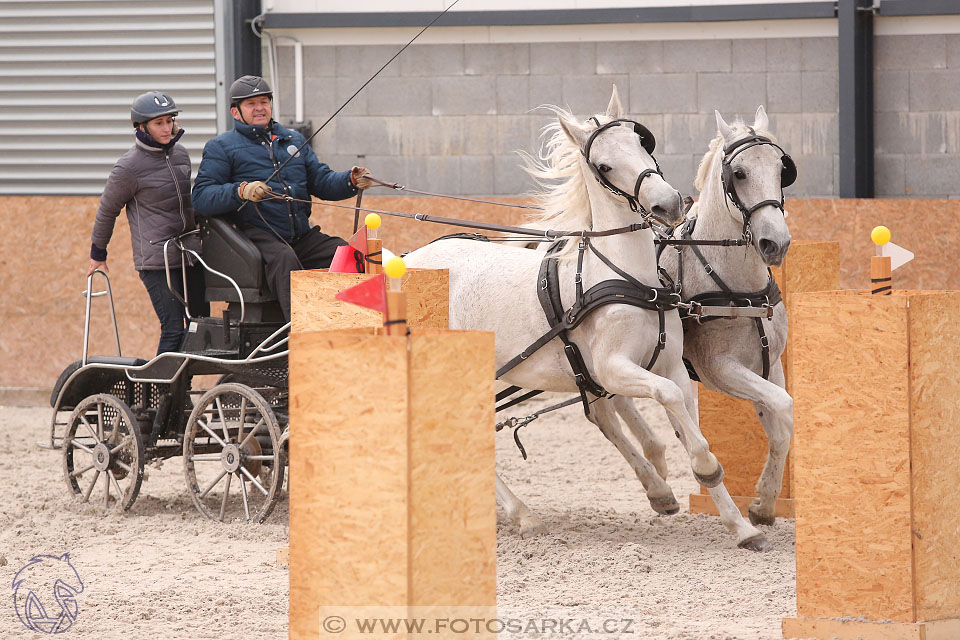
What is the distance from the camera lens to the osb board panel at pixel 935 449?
3.81 meters

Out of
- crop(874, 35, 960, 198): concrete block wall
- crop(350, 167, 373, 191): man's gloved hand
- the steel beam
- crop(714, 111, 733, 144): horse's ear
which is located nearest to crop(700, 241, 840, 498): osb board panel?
crop(714, 111, 733, 144): horse's ear

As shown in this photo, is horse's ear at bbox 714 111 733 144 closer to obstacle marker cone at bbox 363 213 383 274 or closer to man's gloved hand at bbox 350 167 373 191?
obstacle marker cone at bbox 363 213 383 274

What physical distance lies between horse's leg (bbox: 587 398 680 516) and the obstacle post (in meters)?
2.07

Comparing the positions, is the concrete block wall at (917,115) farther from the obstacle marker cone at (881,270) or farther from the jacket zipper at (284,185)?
the obstacle marker cone at (881,270)

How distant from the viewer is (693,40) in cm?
990

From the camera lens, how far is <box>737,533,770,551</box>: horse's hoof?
5398mm

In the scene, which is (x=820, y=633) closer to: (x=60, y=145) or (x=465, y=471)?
(x=465, y=471)

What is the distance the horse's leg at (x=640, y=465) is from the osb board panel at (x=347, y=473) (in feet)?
10.4

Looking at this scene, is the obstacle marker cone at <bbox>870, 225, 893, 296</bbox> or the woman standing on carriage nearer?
the obstacle marker cone at <bbox>870, 225, 893, 296</bbox>

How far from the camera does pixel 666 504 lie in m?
6.07

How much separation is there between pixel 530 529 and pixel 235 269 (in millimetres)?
2078

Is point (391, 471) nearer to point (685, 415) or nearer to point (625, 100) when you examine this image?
point (685, 415)

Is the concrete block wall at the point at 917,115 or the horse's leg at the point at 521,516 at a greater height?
the concrete block wall at the point at 917,115

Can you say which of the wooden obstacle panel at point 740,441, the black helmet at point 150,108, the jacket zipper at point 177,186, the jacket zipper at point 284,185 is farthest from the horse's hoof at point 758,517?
the black helmet at point 150,108
